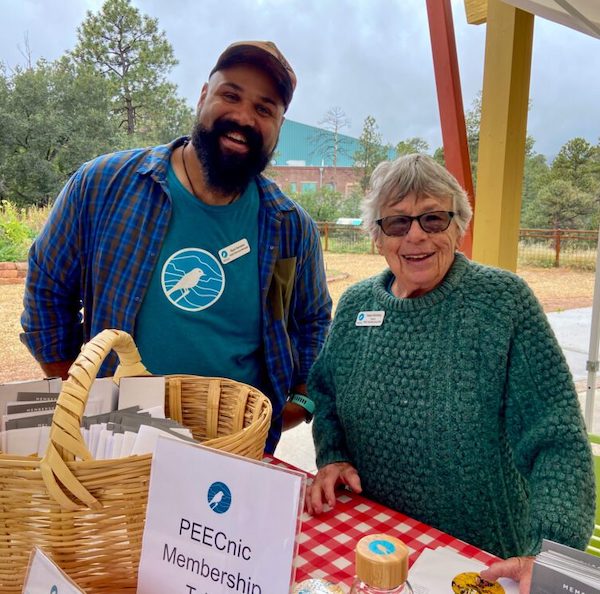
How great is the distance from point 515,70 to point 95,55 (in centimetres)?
217

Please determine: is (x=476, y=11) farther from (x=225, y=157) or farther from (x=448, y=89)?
(x=225, y=157)

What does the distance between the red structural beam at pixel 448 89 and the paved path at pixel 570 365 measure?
1.00 metres

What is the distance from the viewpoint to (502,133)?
250 centimetres

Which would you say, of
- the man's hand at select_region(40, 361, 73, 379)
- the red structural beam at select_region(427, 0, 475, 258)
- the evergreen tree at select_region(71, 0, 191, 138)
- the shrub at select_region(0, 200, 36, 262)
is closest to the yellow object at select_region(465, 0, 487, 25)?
the red structural beam at select_region(427, 0, 475, 258)

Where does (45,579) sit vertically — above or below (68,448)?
below

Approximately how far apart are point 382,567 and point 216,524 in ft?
→ 0.61

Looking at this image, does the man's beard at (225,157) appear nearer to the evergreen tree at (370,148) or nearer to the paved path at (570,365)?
the paved path at (570,365)

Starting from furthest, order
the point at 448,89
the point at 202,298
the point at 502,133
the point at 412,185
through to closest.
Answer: the point at 448,89
the point at 502,133
the point at 202,298
the point at 412,185

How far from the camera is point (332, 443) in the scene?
1271 millimetres

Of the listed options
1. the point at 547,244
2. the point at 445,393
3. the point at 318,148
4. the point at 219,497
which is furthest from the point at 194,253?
the point at 547,244

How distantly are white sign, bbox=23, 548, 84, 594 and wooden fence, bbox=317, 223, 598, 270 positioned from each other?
270 cm

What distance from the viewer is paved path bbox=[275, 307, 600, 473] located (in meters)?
3.46

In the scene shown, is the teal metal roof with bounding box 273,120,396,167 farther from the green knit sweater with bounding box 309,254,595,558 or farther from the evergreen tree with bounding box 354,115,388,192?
the green knit sweater with bounding box 309,254,595,558

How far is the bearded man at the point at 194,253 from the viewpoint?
1.48 meters
